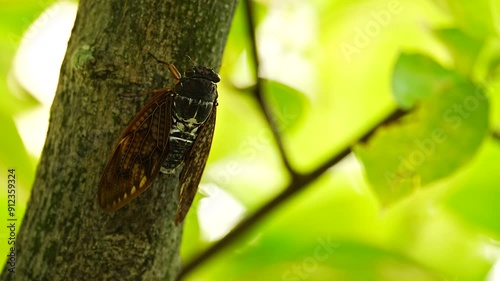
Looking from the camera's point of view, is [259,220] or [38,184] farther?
[259,220]

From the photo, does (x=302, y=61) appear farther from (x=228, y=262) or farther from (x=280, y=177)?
(x=228, y=262)

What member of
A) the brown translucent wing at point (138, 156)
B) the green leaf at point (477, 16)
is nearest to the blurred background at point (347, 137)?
the green leaf at point (477, 16)

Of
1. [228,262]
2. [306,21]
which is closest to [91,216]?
[228,262]

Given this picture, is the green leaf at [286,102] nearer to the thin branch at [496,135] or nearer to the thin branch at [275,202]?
the thin branch at [275,202]

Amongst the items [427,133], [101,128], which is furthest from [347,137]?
[101,128]

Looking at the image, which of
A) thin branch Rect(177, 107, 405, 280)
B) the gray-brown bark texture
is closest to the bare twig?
thin branch Rect(177, 107, 405, 280)

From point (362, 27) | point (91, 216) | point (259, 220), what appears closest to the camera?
point (91, 216)

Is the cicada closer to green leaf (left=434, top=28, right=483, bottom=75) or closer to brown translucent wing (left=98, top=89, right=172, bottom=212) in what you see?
brown translucent wing (left=98, top=89, right=172, bottom=212)
